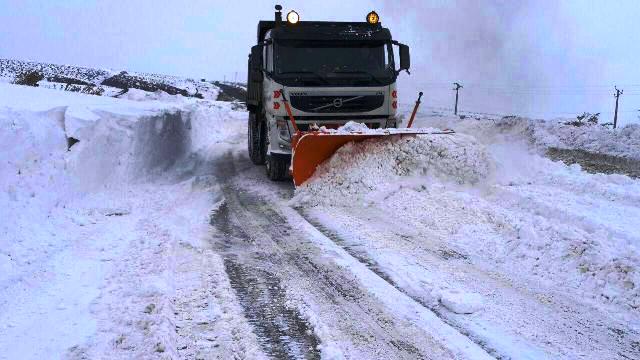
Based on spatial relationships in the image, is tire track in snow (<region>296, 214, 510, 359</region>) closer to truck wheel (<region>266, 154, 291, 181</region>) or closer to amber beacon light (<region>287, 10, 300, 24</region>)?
truck wheel (<region>266, 154, 291, 181</region>)

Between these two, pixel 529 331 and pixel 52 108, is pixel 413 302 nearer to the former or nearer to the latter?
pixel 529 331

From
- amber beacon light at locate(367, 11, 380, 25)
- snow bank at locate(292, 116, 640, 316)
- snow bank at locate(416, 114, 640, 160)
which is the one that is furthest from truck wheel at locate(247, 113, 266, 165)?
snow bank at locate(416, 114, 640, 160)

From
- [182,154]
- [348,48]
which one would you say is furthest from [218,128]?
[348,48]

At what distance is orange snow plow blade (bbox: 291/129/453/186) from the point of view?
24.0 feet

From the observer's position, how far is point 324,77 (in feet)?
27.5

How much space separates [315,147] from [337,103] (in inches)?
47.7

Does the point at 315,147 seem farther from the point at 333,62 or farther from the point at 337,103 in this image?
the point at 333,62

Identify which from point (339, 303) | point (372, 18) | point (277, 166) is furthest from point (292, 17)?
point (339, 303)

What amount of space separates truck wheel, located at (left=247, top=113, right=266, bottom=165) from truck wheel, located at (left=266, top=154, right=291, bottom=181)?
A: 1.28m

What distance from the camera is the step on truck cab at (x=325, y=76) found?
8.33 meters

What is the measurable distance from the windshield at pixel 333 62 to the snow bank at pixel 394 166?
5.16ft

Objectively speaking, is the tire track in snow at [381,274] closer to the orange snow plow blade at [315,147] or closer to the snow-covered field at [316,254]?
the snow-covered field at [316,254]

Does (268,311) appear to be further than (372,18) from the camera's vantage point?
No

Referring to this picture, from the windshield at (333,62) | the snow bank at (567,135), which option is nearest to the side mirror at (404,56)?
the windshield at (333,62)
